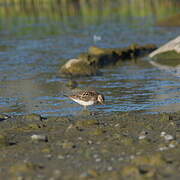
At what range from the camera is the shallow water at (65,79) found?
1418cm

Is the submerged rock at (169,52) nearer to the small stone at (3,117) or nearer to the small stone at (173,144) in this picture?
the small stone at (3,117)

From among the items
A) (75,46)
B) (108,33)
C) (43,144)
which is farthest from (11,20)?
(43,144)

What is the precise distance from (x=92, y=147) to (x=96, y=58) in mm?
12476

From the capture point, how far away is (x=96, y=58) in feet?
70.2

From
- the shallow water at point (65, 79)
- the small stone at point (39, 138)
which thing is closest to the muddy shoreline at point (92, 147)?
the small stone at point (39, 138)

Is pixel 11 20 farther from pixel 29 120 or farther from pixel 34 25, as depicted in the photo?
pixel 29 120

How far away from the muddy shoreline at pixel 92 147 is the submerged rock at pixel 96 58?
271 inches

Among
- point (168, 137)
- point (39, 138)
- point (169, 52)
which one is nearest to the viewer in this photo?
point (168, 137)

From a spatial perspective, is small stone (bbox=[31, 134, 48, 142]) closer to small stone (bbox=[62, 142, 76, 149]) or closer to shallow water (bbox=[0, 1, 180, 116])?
small stone (bbox=[62, 142, 76, 149])

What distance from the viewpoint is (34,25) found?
3719 centimetres

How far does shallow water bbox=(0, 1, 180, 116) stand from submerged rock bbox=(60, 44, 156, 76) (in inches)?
19.7

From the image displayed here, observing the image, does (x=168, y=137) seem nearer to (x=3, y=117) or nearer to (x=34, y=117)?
(x=34, y=117)

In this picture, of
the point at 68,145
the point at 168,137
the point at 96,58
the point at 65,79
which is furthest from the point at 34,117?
the point at 96,58

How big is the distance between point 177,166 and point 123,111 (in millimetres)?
5387
